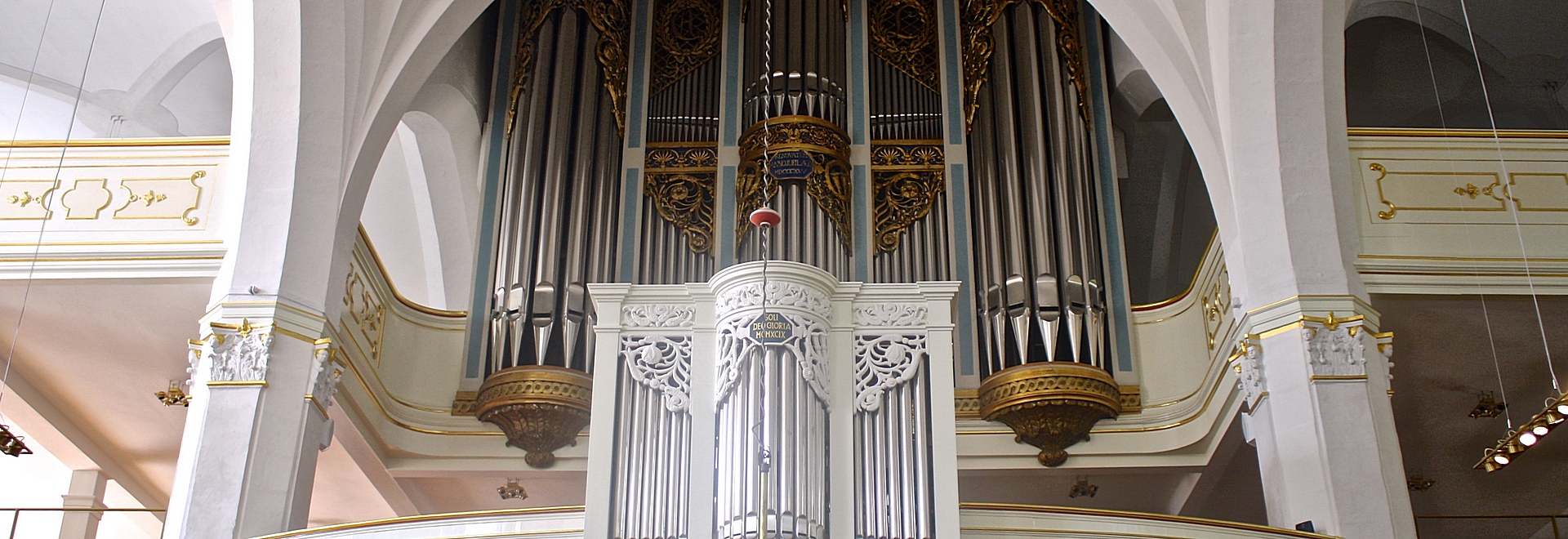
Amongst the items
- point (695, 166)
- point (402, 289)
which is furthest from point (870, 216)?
point (402, 289)

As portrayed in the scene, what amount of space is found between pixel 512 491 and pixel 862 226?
3.05 meters

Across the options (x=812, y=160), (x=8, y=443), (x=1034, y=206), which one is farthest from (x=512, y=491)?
(x=1034, y=206)

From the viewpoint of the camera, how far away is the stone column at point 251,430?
7.85 meters

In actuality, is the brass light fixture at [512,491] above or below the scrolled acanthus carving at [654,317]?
above

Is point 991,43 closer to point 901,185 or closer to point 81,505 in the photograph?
point 901,185

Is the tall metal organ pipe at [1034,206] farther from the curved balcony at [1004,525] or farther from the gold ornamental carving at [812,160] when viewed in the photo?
the curved balcony at [1004,525]

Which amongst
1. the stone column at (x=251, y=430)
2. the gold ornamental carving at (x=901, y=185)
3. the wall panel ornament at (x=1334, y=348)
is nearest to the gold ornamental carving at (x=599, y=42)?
the gold ornamental carving at (x=901, y=185)

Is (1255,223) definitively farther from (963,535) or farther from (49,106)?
(49,106)

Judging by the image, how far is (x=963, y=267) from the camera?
34.8 ft

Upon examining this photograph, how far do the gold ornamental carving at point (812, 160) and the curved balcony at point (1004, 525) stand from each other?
13.1 feet

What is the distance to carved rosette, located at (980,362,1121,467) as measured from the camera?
31.8 feet

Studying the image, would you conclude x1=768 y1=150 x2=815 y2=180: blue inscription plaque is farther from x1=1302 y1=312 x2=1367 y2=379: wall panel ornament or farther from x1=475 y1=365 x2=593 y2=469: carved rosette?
x1=1302 y1=312 x2=1367 y2=379: wall panel ornament

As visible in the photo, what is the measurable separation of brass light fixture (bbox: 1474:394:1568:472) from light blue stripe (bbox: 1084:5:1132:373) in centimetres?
256

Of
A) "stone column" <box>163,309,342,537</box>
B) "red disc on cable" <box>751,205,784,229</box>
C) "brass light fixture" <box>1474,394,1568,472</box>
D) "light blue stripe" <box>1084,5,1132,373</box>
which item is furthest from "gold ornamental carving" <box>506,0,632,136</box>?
"brass light fixture" <box>1474,394,1568,472</box>
